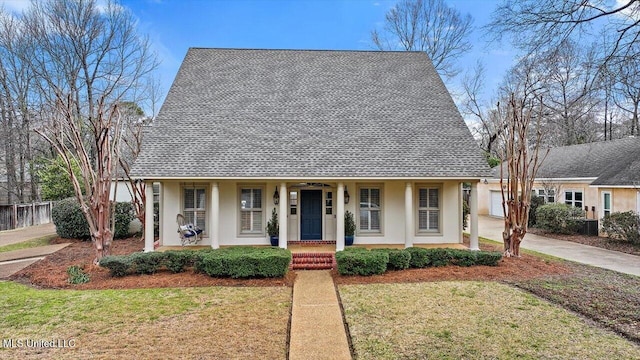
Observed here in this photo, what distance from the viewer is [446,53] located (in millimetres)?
26094

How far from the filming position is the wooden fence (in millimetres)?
18453

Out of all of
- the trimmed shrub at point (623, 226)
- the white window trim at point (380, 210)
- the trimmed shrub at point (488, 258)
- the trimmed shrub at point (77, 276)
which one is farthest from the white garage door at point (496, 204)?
the trimmed shrub at point (77, 276)

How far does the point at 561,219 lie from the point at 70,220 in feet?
75.6

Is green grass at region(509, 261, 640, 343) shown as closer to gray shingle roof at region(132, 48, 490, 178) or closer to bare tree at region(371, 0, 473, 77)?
gray shingle roof at region(132, 48, 490, 178)

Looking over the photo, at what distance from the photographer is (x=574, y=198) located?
19.7 meters

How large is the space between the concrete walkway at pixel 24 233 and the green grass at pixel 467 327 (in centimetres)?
1562

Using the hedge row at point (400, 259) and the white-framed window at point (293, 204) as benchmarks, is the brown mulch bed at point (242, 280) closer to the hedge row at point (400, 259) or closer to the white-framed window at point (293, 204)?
the hedge row at point (400, 259)

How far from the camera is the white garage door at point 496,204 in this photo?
2482cm

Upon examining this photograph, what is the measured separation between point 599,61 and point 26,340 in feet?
36.0

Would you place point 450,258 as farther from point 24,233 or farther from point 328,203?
point 24,233

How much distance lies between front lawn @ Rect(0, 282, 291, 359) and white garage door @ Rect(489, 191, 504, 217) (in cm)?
2183

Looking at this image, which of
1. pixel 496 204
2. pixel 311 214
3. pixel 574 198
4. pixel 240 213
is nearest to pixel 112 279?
pixel 240 213

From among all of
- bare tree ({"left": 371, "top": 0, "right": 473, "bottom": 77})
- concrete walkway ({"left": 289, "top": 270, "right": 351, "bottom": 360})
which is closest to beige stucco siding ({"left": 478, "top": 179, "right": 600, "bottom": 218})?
bare tree ({"left": 371, "top": 0, "right": 473, "bottom": 77})

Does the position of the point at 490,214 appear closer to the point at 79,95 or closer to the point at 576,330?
the point at 576,330
